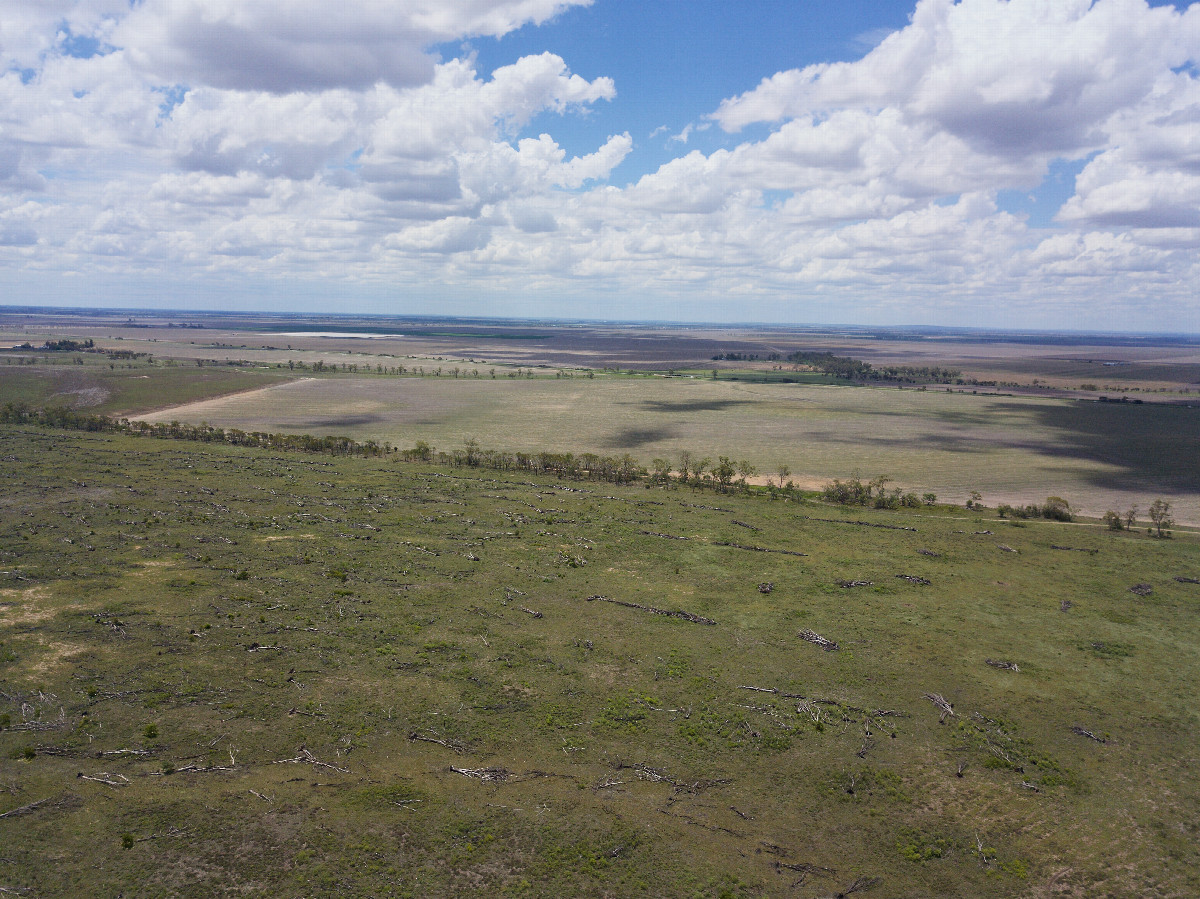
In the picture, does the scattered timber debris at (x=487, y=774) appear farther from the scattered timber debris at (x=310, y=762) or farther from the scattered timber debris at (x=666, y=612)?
the scattered timber debris at (x=666, y=612)

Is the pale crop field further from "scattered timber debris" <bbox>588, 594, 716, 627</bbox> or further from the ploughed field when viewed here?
"scattered timber debris" <bbox>588, 594, 716, 627</bbox>

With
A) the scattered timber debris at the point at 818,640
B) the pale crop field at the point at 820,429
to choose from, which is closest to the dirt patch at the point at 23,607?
the scattered timber debris at the point at 818,640

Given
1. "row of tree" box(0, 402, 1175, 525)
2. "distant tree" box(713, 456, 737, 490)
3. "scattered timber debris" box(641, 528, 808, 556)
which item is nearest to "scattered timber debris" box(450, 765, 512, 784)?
"scattered timber debris" box(641, 528, 808, 556)

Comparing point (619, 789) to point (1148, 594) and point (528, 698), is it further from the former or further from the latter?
point (1148, 594)

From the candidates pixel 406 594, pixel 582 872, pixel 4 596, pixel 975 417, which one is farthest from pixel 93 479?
pixel 975 417

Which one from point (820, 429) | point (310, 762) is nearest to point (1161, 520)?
point (820, 429)

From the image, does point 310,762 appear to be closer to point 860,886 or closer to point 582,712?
point 582,712
